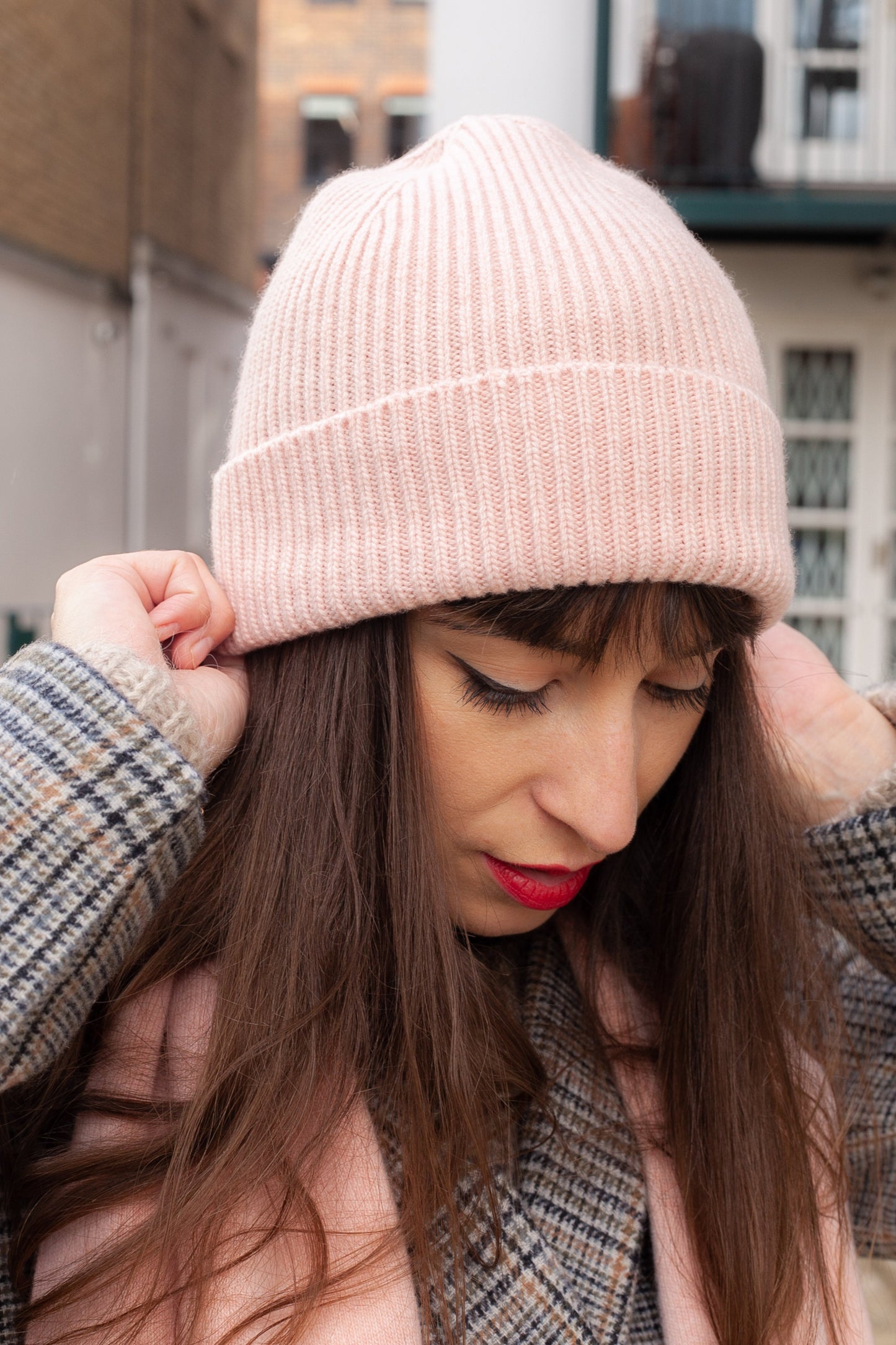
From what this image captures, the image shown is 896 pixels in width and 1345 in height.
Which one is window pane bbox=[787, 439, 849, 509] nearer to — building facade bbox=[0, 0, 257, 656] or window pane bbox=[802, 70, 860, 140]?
window pane bbox=[802, 70, 860, 140]

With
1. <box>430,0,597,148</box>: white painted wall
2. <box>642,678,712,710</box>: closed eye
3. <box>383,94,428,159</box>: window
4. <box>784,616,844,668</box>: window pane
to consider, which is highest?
<box>383,94,428,159</box>: window

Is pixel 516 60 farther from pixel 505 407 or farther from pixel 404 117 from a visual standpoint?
pixel 404 117

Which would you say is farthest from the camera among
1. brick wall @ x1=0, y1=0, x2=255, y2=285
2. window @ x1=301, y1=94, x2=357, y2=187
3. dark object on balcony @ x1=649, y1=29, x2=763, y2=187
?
window @ x1=301, y1=94, x2=357, y2=187

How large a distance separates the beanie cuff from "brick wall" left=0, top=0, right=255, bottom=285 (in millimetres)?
7426

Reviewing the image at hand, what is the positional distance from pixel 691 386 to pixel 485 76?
180 inches

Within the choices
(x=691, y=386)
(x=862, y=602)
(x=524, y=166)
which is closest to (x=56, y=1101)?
(x=691, y=386)

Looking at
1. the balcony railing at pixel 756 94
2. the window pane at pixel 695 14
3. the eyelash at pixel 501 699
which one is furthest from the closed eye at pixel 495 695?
the window pane at pixel 695 14

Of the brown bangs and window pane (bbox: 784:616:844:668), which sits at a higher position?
the brown bangs

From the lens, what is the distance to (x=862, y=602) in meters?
6.67

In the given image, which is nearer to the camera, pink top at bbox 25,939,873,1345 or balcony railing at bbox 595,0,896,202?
pink top at bbox 25,939,873,1345

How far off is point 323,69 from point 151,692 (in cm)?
2512

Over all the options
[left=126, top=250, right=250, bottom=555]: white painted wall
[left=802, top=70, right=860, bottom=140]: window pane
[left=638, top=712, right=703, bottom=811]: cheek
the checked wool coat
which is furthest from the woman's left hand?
[left=126, top=250, right=250, bottom=555]: white painted wall

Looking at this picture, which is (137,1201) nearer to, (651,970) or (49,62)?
(651,970)

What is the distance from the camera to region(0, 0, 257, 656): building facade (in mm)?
7520
